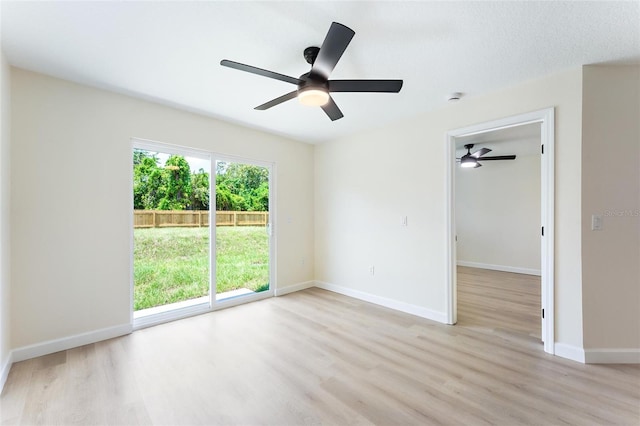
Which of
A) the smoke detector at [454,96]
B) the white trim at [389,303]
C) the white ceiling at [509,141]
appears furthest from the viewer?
the white ceiling at [509,141]

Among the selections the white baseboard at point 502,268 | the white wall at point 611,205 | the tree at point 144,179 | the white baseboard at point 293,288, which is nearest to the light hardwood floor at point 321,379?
the white wall at point 611,205

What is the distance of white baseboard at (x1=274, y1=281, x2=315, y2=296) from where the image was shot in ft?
14.0

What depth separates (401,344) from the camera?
8.66 feet

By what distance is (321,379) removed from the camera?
2086 millimetres

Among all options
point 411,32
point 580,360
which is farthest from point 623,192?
point 411,32

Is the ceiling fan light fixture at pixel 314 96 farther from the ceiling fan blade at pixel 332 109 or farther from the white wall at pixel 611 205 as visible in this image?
the white wall at pixel 611 205

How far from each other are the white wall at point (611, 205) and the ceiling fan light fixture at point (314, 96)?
7.27 ft

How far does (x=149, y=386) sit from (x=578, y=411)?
2882 millimetres

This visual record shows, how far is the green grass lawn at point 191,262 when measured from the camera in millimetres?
3133

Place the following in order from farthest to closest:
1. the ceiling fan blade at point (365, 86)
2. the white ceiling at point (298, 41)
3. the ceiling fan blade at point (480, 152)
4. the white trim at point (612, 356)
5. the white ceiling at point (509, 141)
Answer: the ceiling fan blade at point (480, 152), the white ceiling at point (509, 141), the white trim at point (612, 356), the ceiling fan blade at point (365, 86), the white ceiling at point (298, 41)

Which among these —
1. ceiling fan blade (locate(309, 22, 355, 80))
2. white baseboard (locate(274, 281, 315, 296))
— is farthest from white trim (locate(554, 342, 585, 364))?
white baseboard (locate(274, 281, 315, 296))

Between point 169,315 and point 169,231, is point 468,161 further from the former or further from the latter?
point 169,315

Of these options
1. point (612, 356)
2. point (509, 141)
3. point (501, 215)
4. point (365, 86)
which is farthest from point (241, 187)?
point (501, 215)

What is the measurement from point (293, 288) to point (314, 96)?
3262 millimetres
